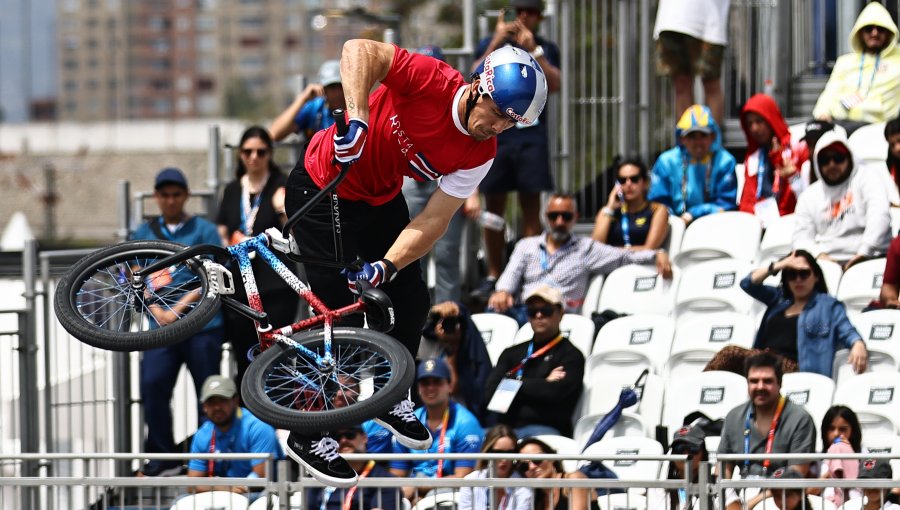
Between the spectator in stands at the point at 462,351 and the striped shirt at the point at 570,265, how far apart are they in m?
0.69

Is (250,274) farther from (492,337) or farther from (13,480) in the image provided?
(492,337)

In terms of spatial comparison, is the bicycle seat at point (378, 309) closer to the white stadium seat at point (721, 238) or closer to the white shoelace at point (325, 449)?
the white shoelace at point (325, 449)

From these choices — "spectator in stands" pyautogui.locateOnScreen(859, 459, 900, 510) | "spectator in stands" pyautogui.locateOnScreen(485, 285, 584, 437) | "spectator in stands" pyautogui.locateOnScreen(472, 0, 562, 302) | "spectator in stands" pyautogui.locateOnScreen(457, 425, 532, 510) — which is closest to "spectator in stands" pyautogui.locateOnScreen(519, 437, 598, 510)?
"spectator in stands" pyautogui.locateOnScreen(457, 425, 532, 510)

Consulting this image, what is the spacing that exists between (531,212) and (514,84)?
5203mm

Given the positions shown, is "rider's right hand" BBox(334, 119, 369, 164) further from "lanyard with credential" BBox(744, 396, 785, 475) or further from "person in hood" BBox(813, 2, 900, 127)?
"person in hood" BBox(813, 2, 900, 127)

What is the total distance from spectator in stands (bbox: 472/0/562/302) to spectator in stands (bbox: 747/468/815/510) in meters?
3.47

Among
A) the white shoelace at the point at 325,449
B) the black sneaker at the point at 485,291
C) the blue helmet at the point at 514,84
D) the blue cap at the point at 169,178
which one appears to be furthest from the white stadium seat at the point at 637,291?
the blue helmet at the point at 514,84

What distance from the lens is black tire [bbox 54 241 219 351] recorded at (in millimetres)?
6746

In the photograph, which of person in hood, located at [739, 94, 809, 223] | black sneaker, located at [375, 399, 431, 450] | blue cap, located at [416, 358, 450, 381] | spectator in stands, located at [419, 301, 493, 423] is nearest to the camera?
black sneaker, located at [375, 399, 431, 450]

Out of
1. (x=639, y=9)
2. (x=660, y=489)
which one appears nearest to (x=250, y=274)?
(x=660, y=489)

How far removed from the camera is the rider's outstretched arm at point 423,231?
691 cm

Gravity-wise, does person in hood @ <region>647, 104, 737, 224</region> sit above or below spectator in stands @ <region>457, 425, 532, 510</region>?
above

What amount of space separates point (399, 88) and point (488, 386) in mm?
3634

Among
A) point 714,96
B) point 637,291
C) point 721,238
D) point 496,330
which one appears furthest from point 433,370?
point 714,96
